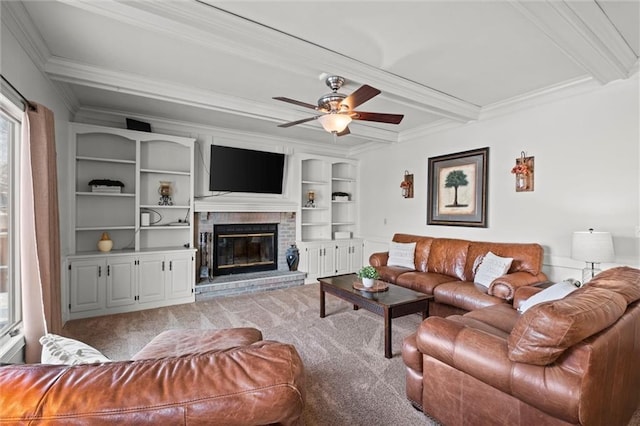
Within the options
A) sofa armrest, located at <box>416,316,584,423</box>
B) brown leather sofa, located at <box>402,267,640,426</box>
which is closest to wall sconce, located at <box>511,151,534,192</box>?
brown leather sofa, located at <box>402,267,640,426</box>

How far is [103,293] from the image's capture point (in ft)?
12.8

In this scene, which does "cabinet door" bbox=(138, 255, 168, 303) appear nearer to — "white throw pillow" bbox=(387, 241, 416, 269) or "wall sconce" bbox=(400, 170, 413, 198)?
"white throw pillow" bbox=(387, 241, 416, 269)

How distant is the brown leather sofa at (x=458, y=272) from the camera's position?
3227 millimetres

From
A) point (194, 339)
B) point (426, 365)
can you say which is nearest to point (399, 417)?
point (426, 365)

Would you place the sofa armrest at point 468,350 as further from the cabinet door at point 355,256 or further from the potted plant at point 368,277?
the cabinet door at point 355,256

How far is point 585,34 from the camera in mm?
2324

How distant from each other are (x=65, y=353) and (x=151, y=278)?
10.3 feet

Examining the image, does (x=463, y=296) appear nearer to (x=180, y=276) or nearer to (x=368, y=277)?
(x=368, y=277)

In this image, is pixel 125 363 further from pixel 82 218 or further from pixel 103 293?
pixel 82 218

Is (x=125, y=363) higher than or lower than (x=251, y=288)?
higher

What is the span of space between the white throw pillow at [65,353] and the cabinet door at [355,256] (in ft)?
16.7

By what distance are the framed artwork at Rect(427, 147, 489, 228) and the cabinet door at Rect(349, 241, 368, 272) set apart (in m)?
1.70

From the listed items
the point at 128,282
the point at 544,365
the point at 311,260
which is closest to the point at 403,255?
the point at 311,260

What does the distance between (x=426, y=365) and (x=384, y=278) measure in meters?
2.39
